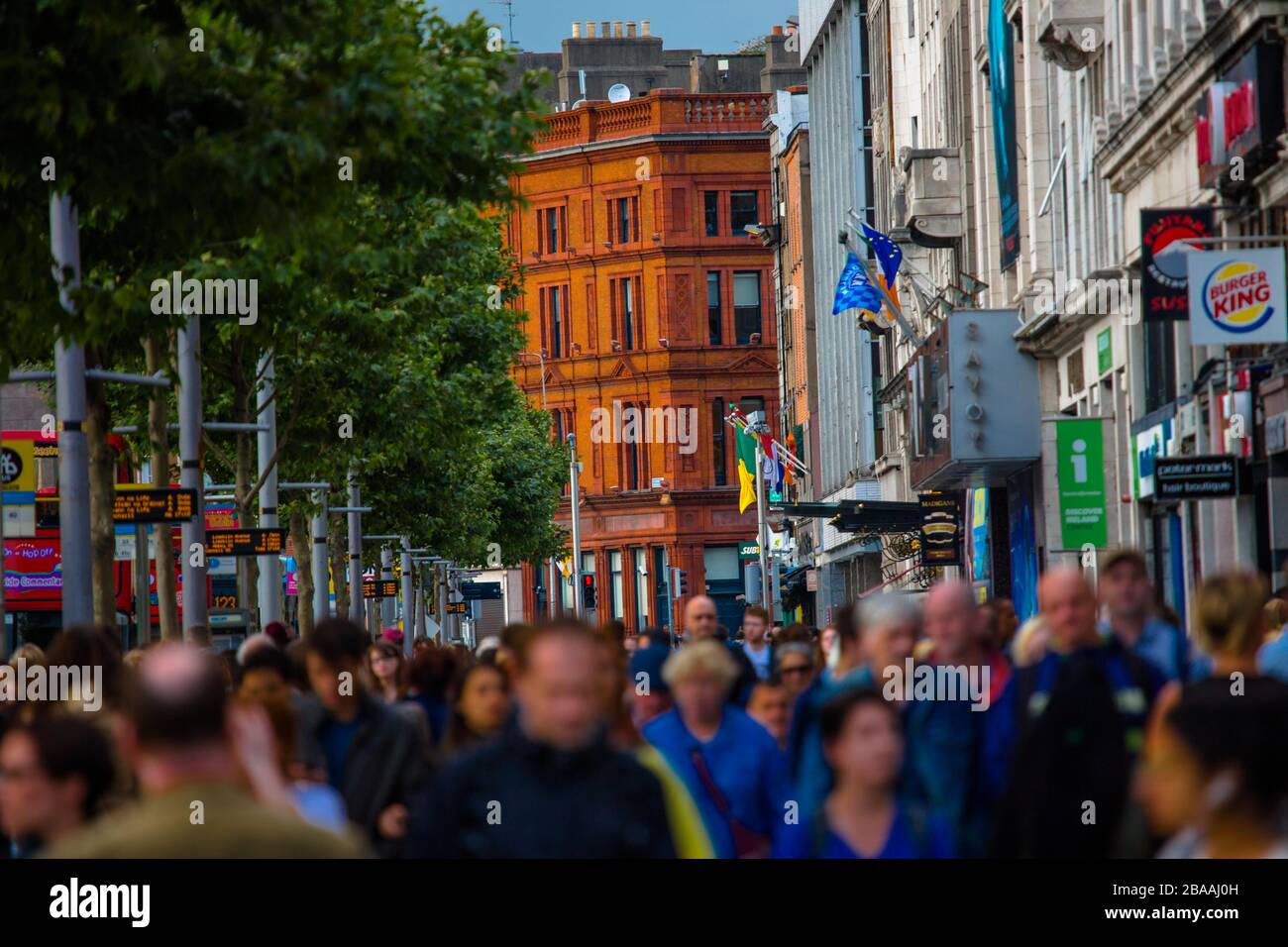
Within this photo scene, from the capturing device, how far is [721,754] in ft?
30.0

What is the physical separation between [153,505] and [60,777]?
15322 mm

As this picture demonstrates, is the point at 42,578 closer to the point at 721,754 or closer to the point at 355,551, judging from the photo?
the point at 355,551

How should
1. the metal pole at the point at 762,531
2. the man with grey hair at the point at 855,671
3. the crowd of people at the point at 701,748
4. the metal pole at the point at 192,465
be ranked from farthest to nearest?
the metal pole at the point at 762,531, the metal pole at the point at 192,465, the man with grey hair at the point at 855,671, the crowd of people at the point at 701,748

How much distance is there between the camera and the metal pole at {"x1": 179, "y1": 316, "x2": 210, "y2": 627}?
26.7 metres

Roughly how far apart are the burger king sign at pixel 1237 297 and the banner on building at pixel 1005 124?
1805 centimetres

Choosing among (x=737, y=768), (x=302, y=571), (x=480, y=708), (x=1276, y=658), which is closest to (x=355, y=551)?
(x=302, y=571)

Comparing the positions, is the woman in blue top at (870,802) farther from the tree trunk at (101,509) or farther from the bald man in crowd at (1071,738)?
the tree trunk at (101,509)

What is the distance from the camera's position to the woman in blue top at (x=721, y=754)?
29.2 ft

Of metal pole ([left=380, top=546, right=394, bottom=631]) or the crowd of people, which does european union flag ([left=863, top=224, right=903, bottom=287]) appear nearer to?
metal pole ([left=380, top=546, right=394, bottom=631])

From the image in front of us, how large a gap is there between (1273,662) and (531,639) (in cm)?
541

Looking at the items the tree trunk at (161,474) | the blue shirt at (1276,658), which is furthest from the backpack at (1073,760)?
the tree trunk at (161,474)

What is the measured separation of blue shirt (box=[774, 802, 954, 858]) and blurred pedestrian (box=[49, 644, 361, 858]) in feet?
7.47
